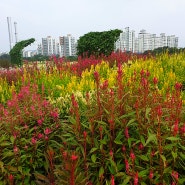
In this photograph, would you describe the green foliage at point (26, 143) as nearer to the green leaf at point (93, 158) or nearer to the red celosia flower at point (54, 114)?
the red celosia flower at point (54, 114)

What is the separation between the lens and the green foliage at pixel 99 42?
634 inches

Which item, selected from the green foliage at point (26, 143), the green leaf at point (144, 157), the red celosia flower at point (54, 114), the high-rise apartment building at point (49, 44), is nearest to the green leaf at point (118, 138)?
the green leaf at point (144, 157)

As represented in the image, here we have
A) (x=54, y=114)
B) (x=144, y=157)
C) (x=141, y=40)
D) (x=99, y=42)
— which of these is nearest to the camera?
(x=144, y=157)

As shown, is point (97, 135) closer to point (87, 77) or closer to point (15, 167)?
point (15, 167)

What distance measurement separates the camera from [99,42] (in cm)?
1616

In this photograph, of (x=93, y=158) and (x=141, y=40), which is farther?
(x=141, y=40)

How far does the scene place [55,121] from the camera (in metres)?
3.42

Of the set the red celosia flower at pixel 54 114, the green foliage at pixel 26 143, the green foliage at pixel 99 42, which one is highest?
the green foliage at pixel 99 42

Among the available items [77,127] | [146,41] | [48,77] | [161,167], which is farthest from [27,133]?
[146,41]

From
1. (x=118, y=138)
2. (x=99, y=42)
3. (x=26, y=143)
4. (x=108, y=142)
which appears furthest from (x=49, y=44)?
(x=118, y=138)

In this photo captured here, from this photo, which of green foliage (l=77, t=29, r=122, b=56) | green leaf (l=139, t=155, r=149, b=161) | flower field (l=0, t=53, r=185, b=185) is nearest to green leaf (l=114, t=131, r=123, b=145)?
flower field (l=0, t=53, r=185, b=185)

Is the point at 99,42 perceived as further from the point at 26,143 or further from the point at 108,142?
the point at 108,142

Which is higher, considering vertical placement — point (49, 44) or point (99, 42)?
point (49, 44)

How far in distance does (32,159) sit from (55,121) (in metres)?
0.57
